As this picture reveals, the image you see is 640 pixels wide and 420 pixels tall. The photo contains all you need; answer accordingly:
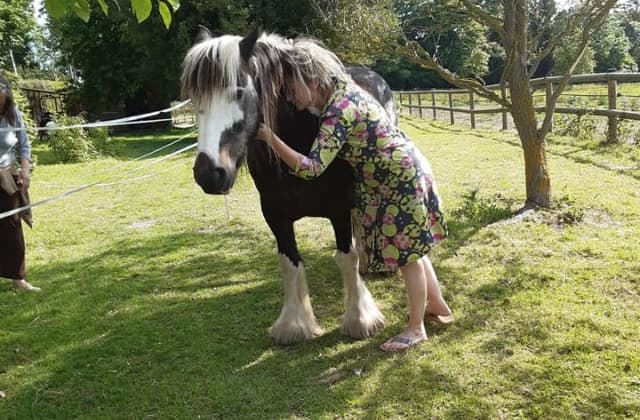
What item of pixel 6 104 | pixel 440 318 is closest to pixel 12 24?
pixel 6 104

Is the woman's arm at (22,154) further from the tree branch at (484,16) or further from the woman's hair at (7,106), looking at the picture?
the tree branch at (484,16)

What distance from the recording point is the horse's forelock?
2119mm

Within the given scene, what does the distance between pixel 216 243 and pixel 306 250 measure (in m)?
1.01

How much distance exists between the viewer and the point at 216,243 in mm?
4922

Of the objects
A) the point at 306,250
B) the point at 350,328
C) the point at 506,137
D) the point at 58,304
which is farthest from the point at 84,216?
the point at 506,137

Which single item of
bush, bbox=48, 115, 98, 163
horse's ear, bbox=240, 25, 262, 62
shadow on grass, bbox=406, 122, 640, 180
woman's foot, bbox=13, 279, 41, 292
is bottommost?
woman's foot, bbox=13, 279, 41, 292

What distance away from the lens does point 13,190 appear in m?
3.85

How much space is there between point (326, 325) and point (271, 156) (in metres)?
1.12

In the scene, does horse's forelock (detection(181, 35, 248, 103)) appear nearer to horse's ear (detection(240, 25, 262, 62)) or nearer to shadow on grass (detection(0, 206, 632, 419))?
horse's ear (detection(240, 25, 262, 62))

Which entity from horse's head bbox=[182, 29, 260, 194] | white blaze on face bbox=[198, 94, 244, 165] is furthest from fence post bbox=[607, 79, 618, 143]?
white blaze on face bbox=[198, 94, 244, 165]

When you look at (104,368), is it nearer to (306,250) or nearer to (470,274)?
(306,250)

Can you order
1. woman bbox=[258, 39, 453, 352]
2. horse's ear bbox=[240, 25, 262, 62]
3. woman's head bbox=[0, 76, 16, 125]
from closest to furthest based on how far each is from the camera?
horse's ear bbox=[240, 25, 262, 62] → woman bbox=[258, 39, 453, 352] → woman's head bbox=[0, 76, 16, 125]

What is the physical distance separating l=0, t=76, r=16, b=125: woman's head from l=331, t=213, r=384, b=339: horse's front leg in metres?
2.57

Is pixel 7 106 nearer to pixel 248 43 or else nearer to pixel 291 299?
pixel 248 43
